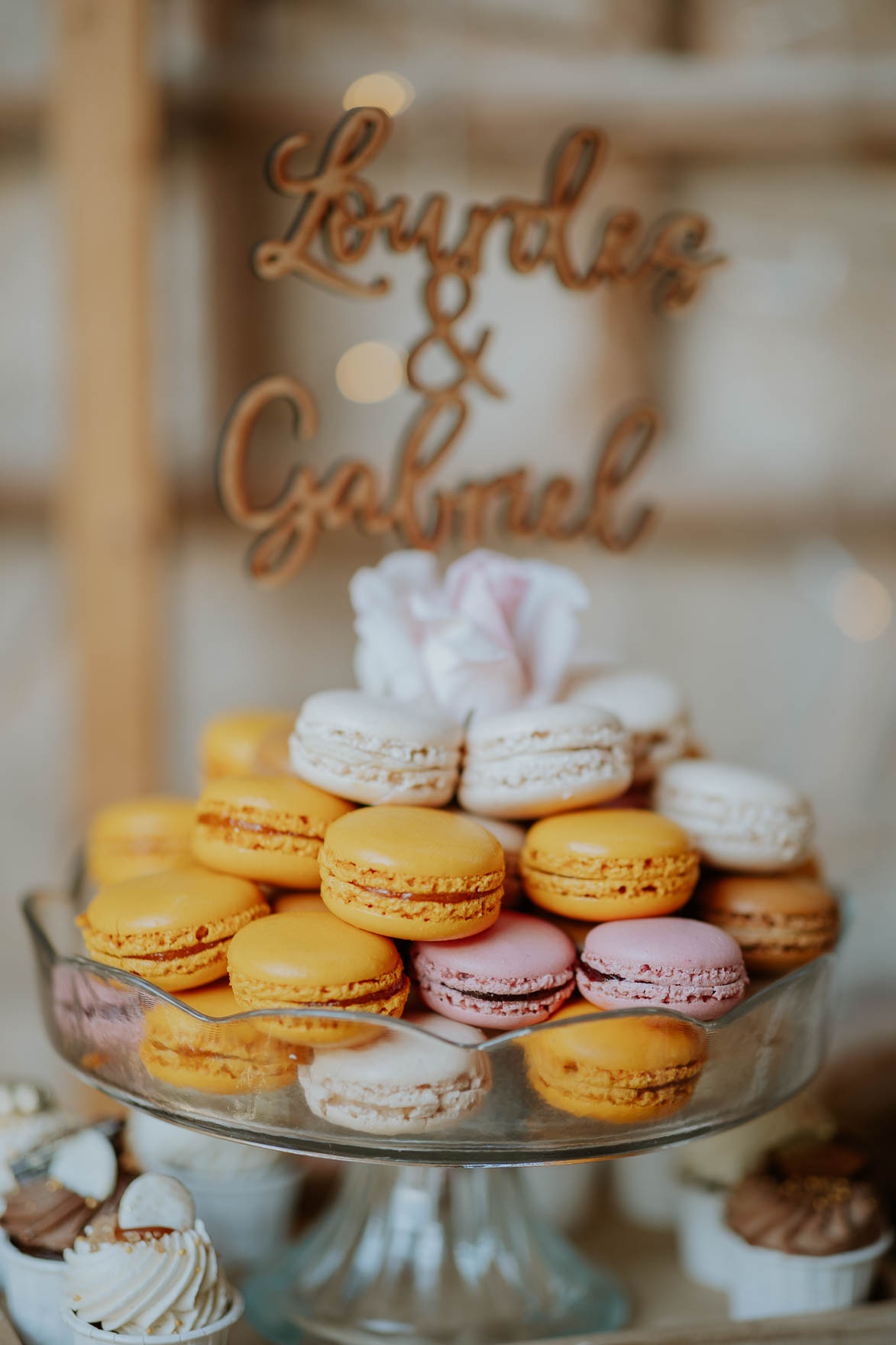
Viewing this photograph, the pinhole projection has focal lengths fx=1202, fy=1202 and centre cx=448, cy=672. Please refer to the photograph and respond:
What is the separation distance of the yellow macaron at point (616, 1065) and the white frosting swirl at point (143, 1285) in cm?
24

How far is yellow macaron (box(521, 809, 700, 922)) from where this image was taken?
71cm

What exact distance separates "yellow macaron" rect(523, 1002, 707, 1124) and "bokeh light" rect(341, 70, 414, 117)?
109 centimetres

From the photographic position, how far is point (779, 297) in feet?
4.71

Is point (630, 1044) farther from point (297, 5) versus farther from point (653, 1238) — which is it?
point (297, 5)

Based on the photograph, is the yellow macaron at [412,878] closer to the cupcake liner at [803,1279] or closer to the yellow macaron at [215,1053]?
the yellow macaron at [215,1053]

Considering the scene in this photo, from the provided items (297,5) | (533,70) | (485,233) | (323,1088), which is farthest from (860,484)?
(323,1088)

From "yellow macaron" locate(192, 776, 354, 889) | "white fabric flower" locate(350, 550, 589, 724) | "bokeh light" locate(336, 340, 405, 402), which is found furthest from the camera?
"bokeh light" locate(336, 340, 405, 402)

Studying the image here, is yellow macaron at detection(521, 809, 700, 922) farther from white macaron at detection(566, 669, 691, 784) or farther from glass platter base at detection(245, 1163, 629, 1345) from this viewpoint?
glass platter base at detection(245, 1163, 629, 1345)

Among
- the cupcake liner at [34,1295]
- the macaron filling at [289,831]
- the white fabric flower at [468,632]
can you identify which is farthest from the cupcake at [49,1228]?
the white fabric flower at [468,632]

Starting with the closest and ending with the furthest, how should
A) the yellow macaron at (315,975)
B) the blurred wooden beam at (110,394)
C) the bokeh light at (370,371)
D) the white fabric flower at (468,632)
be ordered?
the yellow macaron at (315,975)
the white fabric flower at (468,632)
the blurred wooden beam at (110,394)
the bokeh light at (370,371)

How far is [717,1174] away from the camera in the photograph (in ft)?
3.08

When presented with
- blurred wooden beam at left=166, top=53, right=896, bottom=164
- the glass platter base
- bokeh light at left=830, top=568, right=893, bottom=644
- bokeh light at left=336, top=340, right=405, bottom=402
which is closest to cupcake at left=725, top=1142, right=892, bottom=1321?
the glass platter base

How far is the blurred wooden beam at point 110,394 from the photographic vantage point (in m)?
1.25

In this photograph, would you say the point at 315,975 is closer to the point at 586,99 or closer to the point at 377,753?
the point at 377,753
